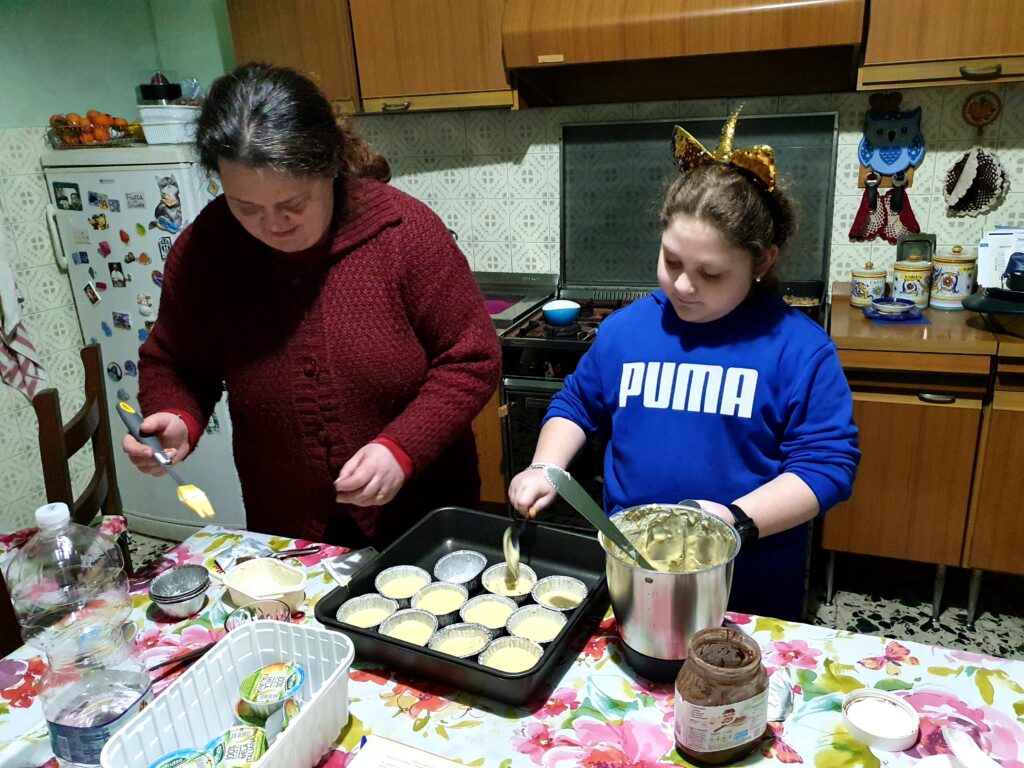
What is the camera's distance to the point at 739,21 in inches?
80.1

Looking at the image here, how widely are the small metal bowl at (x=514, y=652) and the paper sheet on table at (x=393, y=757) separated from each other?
0.40 ft

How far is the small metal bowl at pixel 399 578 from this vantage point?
1046mm

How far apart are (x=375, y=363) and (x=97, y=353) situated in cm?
71

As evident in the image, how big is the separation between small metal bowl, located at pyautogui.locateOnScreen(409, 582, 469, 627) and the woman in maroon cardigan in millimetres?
169

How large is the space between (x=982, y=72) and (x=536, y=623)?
186 centimetres

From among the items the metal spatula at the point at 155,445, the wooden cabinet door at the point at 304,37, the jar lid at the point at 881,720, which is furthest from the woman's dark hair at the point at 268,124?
the wooden cabinet door at the point at 304,37

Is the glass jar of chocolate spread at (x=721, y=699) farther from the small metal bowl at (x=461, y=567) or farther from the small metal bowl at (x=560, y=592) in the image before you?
the small metal bowl at (x=461, y=567)

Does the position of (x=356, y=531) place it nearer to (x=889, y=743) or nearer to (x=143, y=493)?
(x=889, y=743)

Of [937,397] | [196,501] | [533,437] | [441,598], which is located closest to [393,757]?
[441,598]

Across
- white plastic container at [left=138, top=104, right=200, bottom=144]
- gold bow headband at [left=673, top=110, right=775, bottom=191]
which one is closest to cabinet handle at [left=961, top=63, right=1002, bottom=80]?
gold bow headband at [left=673, top=110, right=775, bottom=191]

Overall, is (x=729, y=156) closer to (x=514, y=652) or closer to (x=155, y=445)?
(x=514, y=652)

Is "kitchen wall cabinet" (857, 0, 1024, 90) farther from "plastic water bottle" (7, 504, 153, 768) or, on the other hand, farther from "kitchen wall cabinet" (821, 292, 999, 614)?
"plastic water bottle" (7, 504, 153, 768)

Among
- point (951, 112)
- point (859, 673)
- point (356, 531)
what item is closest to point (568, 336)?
point (356, 531)

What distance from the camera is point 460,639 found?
95 centimetres
